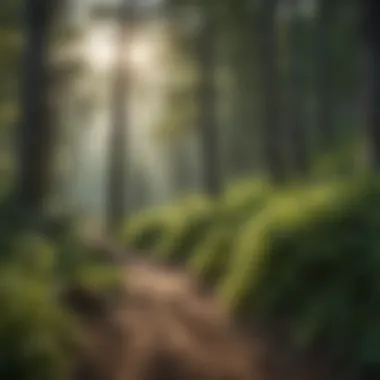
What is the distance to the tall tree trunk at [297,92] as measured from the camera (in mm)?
9391

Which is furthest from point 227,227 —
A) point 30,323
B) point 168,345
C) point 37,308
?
point 30,323

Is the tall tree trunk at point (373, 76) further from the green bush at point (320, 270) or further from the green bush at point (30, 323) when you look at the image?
the green bush at point (30, 323)

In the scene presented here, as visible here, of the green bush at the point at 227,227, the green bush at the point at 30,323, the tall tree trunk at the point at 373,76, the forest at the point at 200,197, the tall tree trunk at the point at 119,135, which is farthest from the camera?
the tall tree trunk at the point at 119,135

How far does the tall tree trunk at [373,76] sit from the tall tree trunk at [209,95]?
3.57 metres

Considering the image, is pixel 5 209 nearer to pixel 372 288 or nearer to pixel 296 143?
pixel 372 288

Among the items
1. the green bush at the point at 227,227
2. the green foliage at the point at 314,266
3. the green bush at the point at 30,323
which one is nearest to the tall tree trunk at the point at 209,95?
the green bush at the point at 227,227

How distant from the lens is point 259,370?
552 centimetres

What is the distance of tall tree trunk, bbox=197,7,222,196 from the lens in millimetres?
10992

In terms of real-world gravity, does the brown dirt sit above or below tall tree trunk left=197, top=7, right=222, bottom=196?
below

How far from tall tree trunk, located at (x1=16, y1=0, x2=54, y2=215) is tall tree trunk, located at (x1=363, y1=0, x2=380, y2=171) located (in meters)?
3.16

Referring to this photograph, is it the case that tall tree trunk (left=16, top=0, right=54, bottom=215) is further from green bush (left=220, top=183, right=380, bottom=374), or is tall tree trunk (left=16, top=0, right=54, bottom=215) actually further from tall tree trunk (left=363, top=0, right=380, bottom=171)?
tall tree trunk (left=363, top=0, right=380, bottom=171)

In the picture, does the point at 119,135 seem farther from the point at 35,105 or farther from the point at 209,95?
the point at 35,105

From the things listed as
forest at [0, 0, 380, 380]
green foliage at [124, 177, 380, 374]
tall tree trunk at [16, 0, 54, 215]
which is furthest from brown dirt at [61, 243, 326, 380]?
tall tree trunk at [16, 0, 54, 215]

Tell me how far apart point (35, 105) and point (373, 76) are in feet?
11.1
